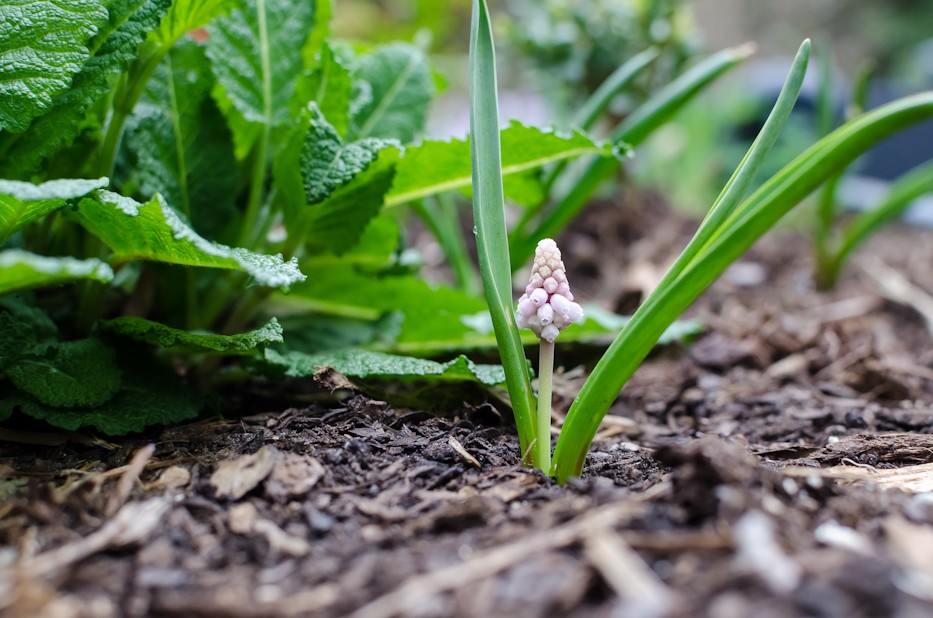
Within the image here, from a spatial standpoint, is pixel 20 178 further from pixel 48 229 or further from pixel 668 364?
pixel 668 364

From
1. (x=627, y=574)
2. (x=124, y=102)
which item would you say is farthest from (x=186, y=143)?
(x=627, y=574)

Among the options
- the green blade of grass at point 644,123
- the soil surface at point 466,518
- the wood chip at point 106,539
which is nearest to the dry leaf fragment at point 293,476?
the soil surface at point 466,518

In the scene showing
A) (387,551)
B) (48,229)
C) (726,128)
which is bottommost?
(387,551)

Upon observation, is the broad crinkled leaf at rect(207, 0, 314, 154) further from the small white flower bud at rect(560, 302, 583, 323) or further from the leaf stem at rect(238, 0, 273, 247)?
the small white flower bud at rect(560, 302, 583, 323)

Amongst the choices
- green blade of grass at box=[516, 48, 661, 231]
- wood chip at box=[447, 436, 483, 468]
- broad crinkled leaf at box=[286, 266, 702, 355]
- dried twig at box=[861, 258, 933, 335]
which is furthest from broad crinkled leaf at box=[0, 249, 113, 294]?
dried twig at box=[861, 258, 933, 335]

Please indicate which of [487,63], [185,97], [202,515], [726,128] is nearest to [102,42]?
[185,97]
